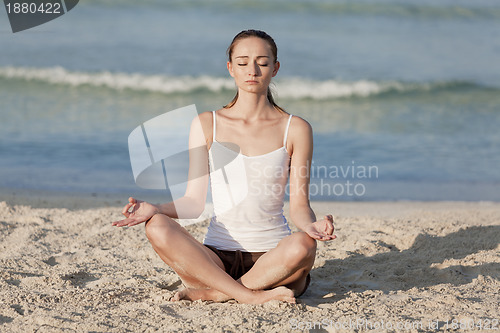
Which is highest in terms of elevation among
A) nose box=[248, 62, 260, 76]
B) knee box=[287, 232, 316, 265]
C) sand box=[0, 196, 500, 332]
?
nose box=[248, 62, 260, 76]

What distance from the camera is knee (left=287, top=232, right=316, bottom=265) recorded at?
310 centimetres

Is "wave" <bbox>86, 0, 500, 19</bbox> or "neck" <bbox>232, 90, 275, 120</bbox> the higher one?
"neck" <bbox>232, 90, 275, 120</bbox>

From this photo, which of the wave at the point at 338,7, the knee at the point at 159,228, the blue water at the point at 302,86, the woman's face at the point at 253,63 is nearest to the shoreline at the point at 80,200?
the blue water at the point at 302,86

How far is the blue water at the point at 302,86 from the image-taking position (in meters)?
7.28

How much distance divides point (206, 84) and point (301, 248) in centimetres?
1050

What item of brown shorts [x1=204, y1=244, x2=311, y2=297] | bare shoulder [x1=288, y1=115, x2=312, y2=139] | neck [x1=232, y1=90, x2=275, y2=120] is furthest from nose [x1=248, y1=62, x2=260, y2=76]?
brown shorts [x1=204, y1=244, x2=311, y2=297]

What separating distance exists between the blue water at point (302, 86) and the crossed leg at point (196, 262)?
3.31 metres

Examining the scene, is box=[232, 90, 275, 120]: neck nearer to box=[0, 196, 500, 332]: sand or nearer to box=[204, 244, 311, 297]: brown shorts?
box=[204, 244, 311, 297]: brown shorts

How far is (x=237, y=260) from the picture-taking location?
3.36 m

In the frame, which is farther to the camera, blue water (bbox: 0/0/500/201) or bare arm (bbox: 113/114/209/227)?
blue water (bbox: 0/0/500/201)

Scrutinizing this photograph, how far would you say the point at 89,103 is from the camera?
36.6 ft

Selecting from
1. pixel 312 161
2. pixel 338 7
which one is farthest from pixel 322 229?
pixel 338 7

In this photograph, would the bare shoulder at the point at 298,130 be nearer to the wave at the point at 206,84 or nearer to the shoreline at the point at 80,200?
the shoreline at the point at 80,200

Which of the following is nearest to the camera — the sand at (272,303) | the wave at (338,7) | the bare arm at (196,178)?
the sand at (272,303)
